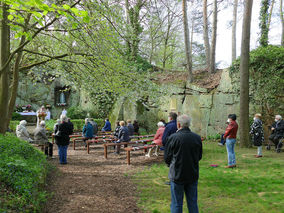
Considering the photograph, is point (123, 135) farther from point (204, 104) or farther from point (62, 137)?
point (204, 104)

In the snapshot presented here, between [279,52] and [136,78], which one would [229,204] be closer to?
[136,78]

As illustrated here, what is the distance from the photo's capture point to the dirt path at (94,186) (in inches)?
161

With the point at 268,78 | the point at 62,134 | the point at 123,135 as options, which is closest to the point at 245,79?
the point at 268,78

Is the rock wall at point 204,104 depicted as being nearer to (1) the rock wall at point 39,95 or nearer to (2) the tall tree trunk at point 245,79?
(2) the tall tree trunk at point 245,79

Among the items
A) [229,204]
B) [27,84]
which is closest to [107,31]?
[229,204]

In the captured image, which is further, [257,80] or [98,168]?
[257,80]

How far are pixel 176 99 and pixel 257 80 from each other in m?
5.13

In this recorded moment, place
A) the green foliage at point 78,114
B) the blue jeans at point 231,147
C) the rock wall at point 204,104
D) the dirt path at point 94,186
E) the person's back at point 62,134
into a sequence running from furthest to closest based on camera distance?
the green foliage at point 78,114 < the rock wall at point 204,104 < the person's back at point 62,134 < the blue jeans at point 231,147 < the dirt path at point 94,186

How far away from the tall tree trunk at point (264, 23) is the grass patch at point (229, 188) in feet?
28.0

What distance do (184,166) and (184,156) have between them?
0.46ft

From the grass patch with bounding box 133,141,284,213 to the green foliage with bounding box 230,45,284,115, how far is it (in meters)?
4.51

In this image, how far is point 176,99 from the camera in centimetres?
1506

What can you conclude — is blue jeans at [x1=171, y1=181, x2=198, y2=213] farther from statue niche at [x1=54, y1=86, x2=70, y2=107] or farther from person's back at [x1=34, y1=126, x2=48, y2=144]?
statue niche at [x1=54, y1=86, x2=70, y2=107]

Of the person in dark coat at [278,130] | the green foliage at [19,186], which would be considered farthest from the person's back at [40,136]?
the person in dark coat at [278,130]
